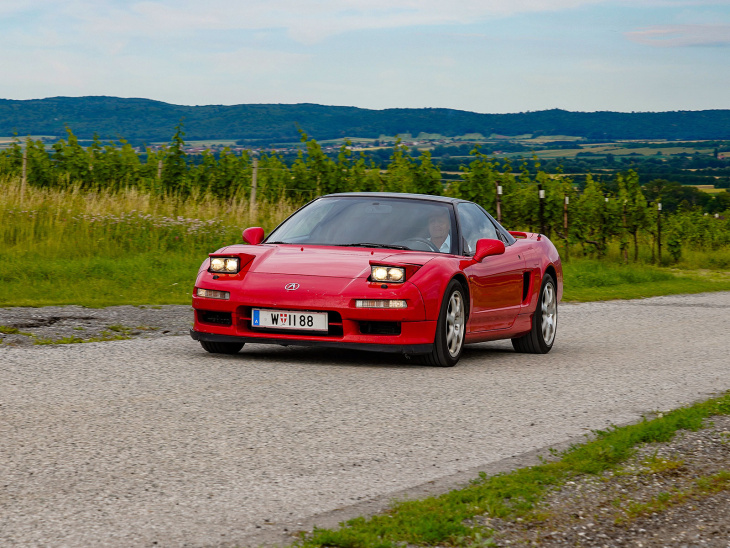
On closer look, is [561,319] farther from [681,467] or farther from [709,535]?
[709,535]

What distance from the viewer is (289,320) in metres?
8.38

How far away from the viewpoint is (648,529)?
4.16 meters

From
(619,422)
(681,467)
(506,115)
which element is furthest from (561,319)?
(506,115)

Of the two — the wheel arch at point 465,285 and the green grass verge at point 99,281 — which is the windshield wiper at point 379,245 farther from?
the green grass verge at point 99,281

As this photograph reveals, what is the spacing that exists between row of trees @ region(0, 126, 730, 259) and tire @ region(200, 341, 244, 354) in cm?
1432

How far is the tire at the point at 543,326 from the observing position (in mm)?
10484

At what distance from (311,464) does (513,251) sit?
17.8 ft

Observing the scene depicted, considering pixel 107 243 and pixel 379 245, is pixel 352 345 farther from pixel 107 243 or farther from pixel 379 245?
pixel 107 243

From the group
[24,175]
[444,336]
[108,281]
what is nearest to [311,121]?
[24,175]

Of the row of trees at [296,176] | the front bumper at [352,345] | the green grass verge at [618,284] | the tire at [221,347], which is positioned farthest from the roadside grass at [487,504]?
the row of trees at [296,176]

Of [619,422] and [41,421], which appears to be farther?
[619,422]

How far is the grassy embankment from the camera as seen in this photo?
1449 cm

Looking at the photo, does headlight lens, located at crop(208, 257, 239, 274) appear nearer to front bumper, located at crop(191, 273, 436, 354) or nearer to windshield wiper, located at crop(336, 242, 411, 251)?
front bumper, located at crop(191, 273, 436, 354)

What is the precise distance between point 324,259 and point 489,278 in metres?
1.67
